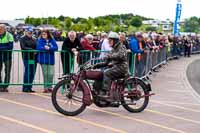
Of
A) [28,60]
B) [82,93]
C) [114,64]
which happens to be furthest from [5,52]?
[114,64]

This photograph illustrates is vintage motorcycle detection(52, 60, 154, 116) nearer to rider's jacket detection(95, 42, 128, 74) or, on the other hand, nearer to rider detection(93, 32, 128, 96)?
rider detection(93, 32, 128, 96)

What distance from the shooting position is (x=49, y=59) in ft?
41.4

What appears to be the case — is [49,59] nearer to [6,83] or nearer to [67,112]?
[6,83]

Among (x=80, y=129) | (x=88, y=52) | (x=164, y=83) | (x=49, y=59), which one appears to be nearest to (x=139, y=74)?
(x=164, y=83)

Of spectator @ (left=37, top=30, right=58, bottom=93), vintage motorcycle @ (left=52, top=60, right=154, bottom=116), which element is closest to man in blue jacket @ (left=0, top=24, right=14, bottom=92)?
spectator @ (left=37, top=30, right=58, bottom=93)

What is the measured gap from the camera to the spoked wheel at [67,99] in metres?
9.61

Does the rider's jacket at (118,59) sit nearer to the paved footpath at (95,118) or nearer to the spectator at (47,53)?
the paved footpath at (95,118)

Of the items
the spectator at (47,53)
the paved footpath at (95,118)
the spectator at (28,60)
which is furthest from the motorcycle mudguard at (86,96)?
the spectator at (28,60)

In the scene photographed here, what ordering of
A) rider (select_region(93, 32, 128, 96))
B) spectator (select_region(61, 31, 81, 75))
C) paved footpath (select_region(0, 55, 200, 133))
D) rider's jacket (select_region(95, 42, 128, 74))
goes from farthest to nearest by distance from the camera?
spectator (select_region(61, 31, 81, 75))
rider's jacket (select_region(95, 42, 128, 74))
rider (select_region(93, 32, 128, 96))
paved footpath (select_region(0, 55, 200, 133))

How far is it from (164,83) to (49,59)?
Answer: 5581mm

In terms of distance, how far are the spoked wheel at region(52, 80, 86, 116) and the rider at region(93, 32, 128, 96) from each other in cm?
49

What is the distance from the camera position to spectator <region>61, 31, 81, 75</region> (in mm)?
12777

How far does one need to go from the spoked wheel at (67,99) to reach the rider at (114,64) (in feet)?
1.62

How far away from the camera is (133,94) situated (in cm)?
1011
